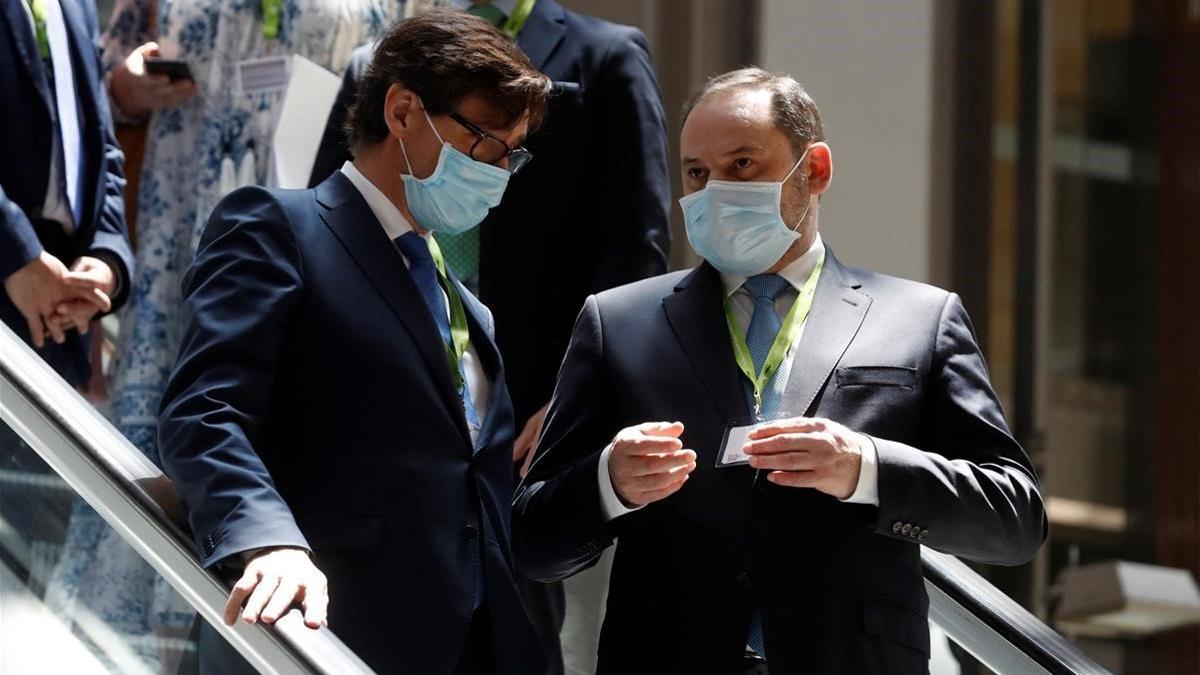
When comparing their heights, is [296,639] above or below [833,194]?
above

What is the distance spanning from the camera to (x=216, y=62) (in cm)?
475

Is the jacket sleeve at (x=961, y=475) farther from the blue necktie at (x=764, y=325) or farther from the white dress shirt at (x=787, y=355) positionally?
the blue necktie at (x=764, y=325)

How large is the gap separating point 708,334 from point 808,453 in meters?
0.43

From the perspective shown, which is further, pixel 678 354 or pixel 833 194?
pixel 833 194

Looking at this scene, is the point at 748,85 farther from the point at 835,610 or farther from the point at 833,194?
the point at 833,194

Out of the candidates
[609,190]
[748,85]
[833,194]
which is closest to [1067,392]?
[833,194]

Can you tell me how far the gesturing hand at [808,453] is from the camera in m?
3.10

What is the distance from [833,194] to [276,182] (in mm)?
3807

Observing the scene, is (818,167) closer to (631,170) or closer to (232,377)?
(631,170)

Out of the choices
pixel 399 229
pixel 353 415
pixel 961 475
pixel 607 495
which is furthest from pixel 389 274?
pixel 961 475

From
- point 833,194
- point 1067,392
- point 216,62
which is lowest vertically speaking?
point 1067,392

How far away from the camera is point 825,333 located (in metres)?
3.45

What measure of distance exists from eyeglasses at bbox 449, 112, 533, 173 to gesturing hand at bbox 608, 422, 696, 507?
0.49 meters

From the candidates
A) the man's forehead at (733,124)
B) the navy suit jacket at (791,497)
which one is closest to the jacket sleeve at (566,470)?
the navy suit jacket at (791,497)
